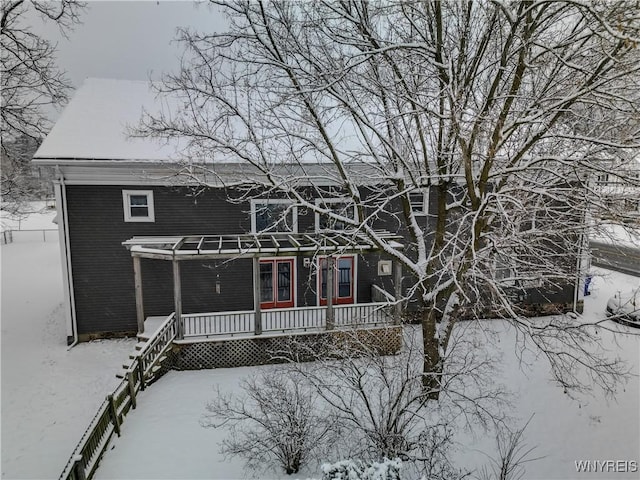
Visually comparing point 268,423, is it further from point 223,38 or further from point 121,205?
point 121,205

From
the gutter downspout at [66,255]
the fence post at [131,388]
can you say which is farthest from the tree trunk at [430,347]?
the gutter downspout at [66,255]

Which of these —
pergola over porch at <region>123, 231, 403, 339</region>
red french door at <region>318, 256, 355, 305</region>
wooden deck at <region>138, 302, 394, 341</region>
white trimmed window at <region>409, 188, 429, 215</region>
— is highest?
white trimmed window at <region>409, 188, 429, 215</region>

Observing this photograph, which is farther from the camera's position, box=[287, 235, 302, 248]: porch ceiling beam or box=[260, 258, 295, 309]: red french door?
box=[260, 258, 295, 309]: red french door

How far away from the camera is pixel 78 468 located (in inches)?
247

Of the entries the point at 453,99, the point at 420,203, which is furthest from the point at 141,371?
A: the point at 420,203

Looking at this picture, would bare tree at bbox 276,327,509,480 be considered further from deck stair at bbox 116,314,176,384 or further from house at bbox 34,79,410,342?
deck stair at bbox 116,314,176,384

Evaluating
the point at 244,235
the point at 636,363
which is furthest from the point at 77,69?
the point at 636,363

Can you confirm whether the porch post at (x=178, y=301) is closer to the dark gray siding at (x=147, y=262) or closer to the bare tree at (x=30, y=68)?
the dark gray siding at (x=147, y=262)

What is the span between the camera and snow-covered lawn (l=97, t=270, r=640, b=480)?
7191 millimetres

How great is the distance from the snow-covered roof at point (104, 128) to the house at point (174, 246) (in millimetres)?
50

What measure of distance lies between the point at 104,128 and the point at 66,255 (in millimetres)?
4051

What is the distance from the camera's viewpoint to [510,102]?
24.9 feet

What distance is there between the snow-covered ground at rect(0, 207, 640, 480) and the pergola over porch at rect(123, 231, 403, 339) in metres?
1.79

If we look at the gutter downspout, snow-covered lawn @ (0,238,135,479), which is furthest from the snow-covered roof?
snow-covered lawn @ (0,238,135,479)
